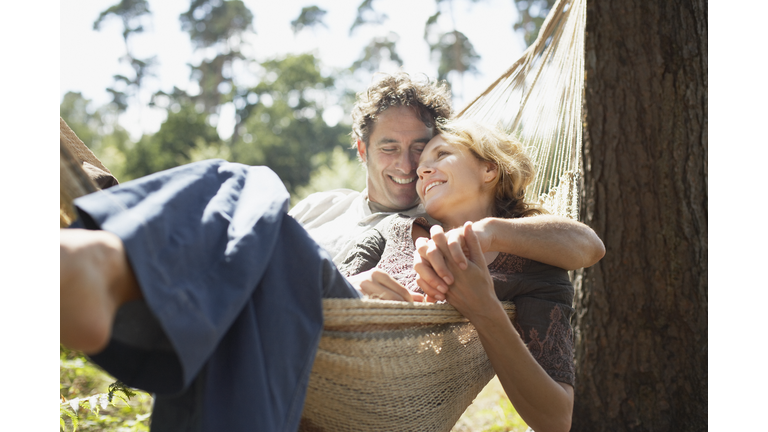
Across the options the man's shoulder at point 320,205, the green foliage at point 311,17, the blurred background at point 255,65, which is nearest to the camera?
the man's shoulder at point 320,205

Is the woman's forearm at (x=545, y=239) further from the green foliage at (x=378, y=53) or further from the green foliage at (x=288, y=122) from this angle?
the green foliage at (x=378, y=53)

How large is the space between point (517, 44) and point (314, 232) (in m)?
20.8

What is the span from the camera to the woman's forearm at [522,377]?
1.16 meters

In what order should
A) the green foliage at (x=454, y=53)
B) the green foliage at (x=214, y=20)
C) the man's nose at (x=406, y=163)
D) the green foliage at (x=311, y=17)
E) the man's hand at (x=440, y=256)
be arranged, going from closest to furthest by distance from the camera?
1. the man's hand at (x=440, y=256)
2. the man's nose at (x=406, y=163)
3. the green foliage at (x=454, y=53)
4. the green foliage at (x=214, y=20)
5. the green foliage at (x=311, y=17)

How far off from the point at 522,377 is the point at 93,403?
1.23m

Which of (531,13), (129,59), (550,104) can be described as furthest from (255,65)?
(550,104)

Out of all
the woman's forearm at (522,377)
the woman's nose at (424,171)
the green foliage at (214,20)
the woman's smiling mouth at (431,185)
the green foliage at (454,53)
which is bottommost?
the woman's forearm at (522,377)

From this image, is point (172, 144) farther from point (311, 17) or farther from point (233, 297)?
point (233, 297)

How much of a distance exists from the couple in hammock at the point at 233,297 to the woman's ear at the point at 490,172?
1.25 ft

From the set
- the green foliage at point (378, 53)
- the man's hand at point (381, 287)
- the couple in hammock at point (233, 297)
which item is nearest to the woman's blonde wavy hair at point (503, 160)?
the couple in hammock at point (233, 297)

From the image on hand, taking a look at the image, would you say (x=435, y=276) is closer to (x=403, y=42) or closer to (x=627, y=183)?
(x=627, y=183)

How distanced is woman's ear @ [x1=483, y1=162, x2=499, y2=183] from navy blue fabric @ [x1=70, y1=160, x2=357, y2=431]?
776mm

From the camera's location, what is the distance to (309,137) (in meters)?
21.2
